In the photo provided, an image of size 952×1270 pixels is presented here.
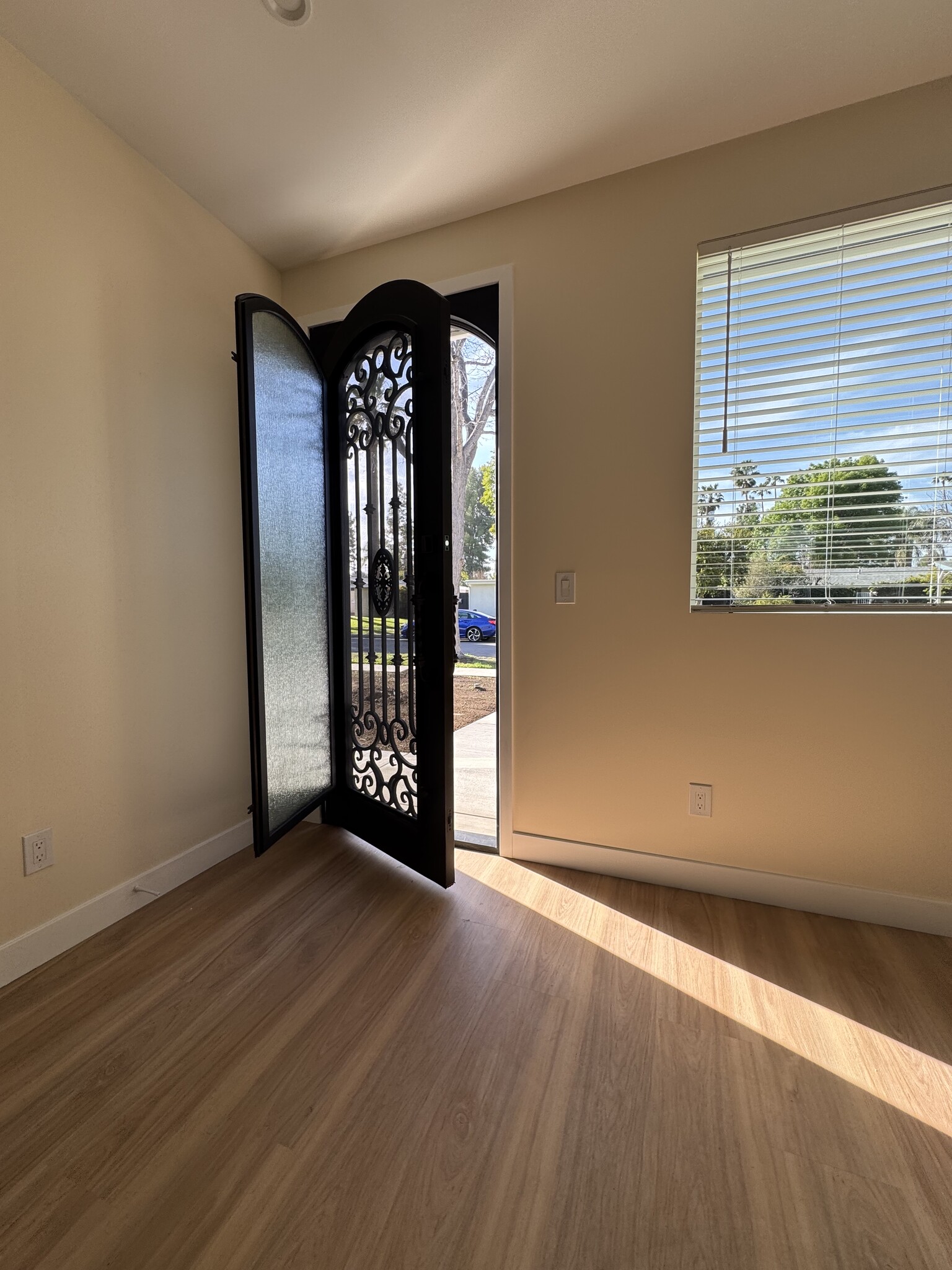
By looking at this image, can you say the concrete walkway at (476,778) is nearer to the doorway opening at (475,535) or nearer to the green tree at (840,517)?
the doorway opening at (475,535)

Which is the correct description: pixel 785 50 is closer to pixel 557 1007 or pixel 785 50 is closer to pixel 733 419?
pixel 733 419

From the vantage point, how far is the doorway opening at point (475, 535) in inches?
92.2

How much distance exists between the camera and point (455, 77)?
1642 mm

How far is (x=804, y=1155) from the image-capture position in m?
1.13

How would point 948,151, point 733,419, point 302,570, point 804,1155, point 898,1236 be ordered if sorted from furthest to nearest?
1. point 302,570
2. point 733,419
3. point 948,151
4. point 804,1155
5. point 898,1236

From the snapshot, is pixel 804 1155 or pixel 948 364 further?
pixel 948 364

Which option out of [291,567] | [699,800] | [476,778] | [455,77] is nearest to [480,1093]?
[699,800]

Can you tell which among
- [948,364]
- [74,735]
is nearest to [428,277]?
[948,364]

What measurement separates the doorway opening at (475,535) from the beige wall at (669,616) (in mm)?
152

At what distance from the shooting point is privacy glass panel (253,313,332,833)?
2.02m

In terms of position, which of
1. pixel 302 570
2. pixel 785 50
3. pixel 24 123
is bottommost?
pixel 302 570

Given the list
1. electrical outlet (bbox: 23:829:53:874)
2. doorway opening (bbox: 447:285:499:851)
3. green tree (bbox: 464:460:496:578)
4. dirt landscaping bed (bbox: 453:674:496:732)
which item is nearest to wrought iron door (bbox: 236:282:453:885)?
doorway opening (bbox: 447:285:499:851)

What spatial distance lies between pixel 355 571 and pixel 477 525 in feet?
5.47

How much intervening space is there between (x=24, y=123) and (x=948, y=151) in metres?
2.69
